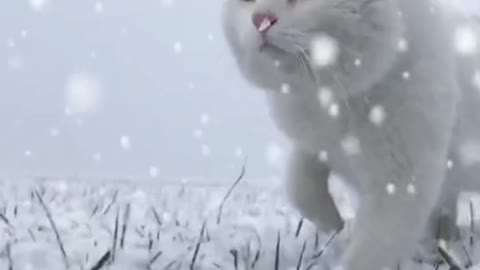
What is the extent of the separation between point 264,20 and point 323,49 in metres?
0.21

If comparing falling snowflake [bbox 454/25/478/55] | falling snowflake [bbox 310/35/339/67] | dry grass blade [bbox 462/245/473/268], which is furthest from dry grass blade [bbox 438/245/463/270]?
falling snowflake [bbox 454/25/478/55]

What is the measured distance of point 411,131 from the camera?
10.0 ft

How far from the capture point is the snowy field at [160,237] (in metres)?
2.99

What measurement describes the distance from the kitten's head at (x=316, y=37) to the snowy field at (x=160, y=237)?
65 centimetres

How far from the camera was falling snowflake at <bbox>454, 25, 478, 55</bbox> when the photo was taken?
3.66m

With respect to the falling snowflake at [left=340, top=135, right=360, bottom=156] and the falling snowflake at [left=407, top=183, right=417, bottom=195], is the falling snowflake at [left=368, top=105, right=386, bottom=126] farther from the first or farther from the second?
the falling snowflake at [left=407, top=183, right=417, bottom=195]

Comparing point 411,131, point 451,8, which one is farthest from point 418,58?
point 451,8

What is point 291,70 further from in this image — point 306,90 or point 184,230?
point 184,230

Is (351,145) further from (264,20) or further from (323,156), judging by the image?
(264,20)

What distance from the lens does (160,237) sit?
345 centimetres

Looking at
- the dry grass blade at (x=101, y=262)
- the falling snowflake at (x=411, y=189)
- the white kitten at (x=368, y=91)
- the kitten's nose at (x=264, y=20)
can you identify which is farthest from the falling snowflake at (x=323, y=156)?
the dry grass blade at (x=101, y=262)

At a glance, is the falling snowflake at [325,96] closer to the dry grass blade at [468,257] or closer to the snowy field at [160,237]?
the snowy field at [160,237]

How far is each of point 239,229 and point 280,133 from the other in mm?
469

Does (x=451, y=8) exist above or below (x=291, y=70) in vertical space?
below
